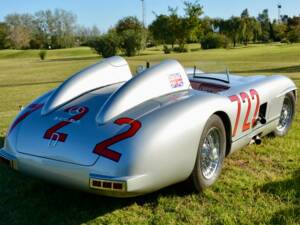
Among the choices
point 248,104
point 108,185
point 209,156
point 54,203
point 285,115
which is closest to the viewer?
point 108,185

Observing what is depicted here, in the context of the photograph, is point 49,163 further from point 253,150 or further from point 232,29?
point 232,29

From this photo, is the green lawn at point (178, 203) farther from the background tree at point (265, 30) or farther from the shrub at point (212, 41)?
the background tree at point (265, 30)

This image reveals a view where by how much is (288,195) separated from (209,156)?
2.45ft

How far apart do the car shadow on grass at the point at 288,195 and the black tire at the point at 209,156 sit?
46 centimetres

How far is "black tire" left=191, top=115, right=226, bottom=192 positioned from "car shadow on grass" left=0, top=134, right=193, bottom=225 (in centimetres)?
14

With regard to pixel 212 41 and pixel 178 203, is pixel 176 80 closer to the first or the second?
pixel 178 203

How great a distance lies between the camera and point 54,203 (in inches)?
144

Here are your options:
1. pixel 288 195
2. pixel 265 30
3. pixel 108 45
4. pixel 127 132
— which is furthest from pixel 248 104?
pixel 265 30

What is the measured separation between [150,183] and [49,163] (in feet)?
2.59

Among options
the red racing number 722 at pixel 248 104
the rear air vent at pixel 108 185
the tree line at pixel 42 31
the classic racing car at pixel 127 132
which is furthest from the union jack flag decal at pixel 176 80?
the tree line at pixel 42 31

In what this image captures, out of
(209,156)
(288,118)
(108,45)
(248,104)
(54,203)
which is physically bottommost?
(108,45)

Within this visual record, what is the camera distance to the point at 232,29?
70.9 m

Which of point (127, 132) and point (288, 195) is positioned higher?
point (127, 132)

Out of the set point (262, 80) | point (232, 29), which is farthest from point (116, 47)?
point (262, 80)
